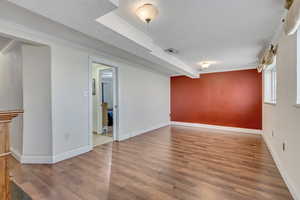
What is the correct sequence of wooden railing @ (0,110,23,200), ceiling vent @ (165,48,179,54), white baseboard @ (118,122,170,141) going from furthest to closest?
1. white baseboard @ (118,122,170,141)
2. ceiling vent @ (165,48,179,54)
3. wooden railing @ (0,110,23,200)

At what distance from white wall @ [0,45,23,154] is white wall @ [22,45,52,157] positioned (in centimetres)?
17

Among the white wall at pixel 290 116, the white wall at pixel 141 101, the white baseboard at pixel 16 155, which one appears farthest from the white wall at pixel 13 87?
the white wall at pixel 290 116

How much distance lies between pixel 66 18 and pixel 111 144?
2923 millimetres

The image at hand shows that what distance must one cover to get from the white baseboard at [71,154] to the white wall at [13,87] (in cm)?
69

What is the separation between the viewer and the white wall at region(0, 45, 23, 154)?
2.75m

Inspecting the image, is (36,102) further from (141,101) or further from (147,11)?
(141,101)

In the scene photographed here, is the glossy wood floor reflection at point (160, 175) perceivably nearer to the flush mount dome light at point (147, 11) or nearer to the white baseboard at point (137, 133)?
the white baseboard at point (137, 133)

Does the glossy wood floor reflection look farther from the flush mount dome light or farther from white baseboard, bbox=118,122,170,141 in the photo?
the flush mount dome light

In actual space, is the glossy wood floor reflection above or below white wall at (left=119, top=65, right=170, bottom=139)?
below

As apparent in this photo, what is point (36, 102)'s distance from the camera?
2.65m

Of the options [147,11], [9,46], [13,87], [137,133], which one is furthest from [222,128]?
→ [9,46]

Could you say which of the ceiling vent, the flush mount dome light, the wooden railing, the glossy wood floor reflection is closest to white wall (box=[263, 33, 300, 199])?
the glossy wood floor reflection

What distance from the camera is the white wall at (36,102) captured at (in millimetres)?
2639

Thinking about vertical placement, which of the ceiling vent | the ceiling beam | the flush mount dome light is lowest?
the ceiling beam
